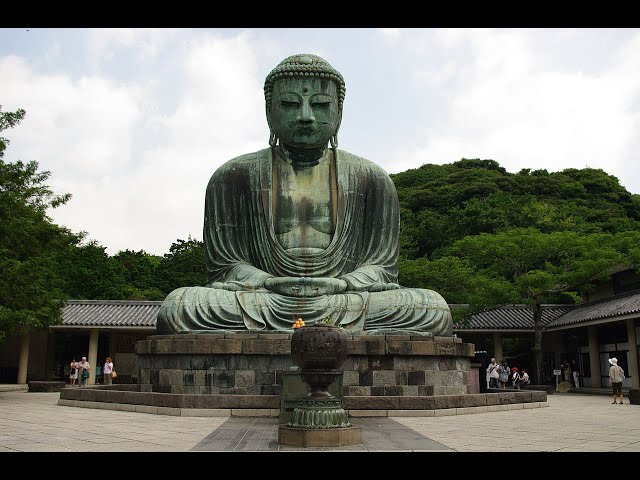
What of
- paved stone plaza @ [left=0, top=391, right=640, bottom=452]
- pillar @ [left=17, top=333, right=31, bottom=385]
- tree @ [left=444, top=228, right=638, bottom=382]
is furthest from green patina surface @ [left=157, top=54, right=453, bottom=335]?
pillar @ [left=17, top=333, right=31, bottom=385]

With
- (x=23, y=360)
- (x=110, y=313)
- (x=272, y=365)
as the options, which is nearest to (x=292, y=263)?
(x=272, y=365)

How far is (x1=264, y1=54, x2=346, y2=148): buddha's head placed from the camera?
484 inches

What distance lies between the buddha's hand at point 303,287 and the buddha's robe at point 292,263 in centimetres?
14

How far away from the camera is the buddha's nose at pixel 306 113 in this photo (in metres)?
12.1

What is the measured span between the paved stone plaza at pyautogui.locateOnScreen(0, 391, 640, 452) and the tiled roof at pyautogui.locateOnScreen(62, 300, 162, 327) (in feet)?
50.5

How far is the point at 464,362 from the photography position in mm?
11195

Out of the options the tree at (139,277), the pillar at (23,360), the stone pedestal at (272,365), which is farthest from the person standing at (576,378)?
the tree at (139,277)

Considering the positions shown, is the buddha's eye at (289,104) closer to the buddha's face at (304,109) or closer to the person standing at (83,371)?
the buddha's face at (304,109)

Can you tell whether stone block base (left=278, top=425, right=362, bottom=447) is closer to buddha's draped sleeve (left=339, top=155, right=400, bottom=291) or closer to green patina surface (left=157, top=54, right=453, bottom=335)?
green patina surface (left=157, top=54, right=453, bottom=335)

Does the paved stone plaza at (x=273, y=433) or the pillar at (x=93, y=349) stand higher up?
the pillar at (x=93, y=349)

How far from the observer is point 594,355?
2327 centimetres

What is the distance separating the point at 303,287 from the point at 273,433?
14.1 feet

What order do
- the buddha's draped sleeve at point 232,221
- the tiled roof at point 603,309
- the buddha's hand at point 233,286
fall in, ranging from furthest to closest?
the tiled roof at point 603,309
the buddha's draped sleeve at point 232,221
the buddha's hand at point 233,286

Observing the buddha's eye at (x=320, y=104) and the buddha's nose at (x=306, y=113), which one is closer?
the buddha's nose at (x=306, y=113)
